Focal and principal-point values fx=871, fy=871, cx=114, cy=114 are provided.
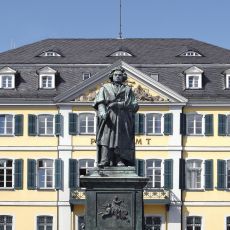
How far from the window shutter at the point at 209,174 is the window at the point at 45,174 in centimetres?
849

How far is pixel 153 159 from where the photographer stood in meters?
48.1

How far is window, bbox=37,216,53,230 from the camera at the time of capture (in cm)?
4800

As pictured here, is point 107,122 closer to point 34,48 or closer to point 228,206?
point 228,206

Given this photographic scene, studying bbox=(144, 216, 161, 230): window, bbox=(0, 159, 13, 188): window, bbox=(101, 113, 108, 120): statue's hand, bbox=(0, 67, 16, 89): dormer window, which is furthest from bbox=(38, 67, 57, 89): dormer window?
bbox=(101, 113, 108, 120): statue's hand

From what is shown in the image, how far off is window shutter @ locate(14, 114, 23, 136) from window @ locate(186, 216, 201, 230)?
412 inches

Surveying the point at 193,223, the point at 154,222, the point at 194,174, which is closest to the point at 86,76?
the point at 194,174

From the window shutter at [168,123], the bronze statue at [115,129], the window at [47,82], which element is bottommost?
the bronze statue at [115,129]

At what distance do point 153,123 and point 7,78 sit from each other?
28.6ft

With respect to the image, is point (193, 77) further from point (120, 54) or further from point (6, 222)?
point (6, 222)

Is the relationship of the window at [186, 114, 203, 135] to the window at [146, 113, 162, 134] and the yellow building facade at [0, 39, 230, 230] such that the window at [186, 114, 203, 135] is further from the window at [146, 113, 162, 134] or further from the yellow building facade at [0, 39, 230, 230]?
the window at [146, 113, 162, 134]

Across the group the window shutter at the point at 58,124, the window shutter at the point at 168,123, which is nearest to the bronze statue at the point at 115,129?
the window shutter at the point at 168,123

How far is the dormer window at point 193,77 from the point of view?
4941 cm

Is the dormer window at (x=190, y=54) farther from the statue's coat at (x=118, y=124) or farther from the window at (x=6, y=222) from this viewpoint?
the statue's coat at (x=118, y=124)

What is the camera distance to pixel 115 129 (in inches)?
627
